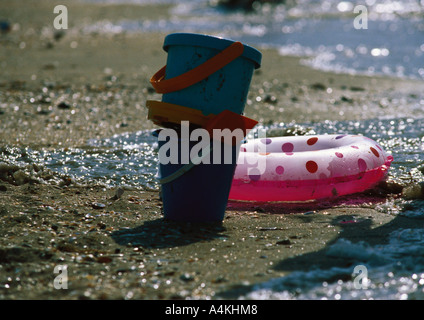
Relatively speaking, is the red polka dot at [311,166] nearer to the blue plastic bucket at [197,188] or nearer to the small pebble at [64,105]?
the blue plastic bucket at [197,188]

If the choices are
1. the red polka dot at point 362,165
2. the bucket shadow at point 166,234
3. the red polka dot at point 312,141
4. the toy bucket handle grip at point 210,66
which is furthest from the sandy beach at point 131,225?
the toy bucket handle grip at point 210,66

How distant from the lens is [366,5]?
1783 centimetres

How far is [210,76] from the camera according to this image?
123 inches

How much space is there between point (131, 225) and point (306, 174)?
120 centimetres

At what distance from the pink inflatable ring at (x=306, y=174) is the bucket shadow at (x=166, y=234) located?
0.52 m

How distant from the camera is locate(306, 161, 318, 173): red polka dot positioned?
3.74 meters

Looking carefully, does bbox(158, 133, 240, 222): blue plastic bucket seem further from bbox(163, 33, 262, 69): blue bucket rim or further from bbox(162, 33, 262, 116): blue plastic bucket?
bbox(163, 33, 262, 69): blue bucket rim

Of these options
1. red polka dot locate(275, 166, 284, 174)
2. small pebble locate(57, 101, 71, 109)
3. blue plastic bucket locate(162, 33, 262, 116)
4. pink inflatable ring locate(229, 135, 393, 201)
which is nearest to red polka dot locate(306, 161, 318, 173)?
pink inflatable ring locate(229, 135, 393, 201)

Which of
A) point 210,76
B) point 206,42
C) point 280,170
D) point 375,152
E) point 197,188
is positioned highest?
point 206,42

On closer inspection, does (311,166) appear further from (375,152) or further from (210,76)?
(210,76)

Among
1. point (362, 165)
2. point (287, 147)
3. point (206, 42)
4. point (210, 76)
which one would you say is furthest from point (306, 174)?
point (206, 42)

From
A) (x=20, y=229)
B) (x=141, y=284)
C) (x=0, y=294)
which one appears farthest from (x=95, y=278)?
(x=20, y=229)
